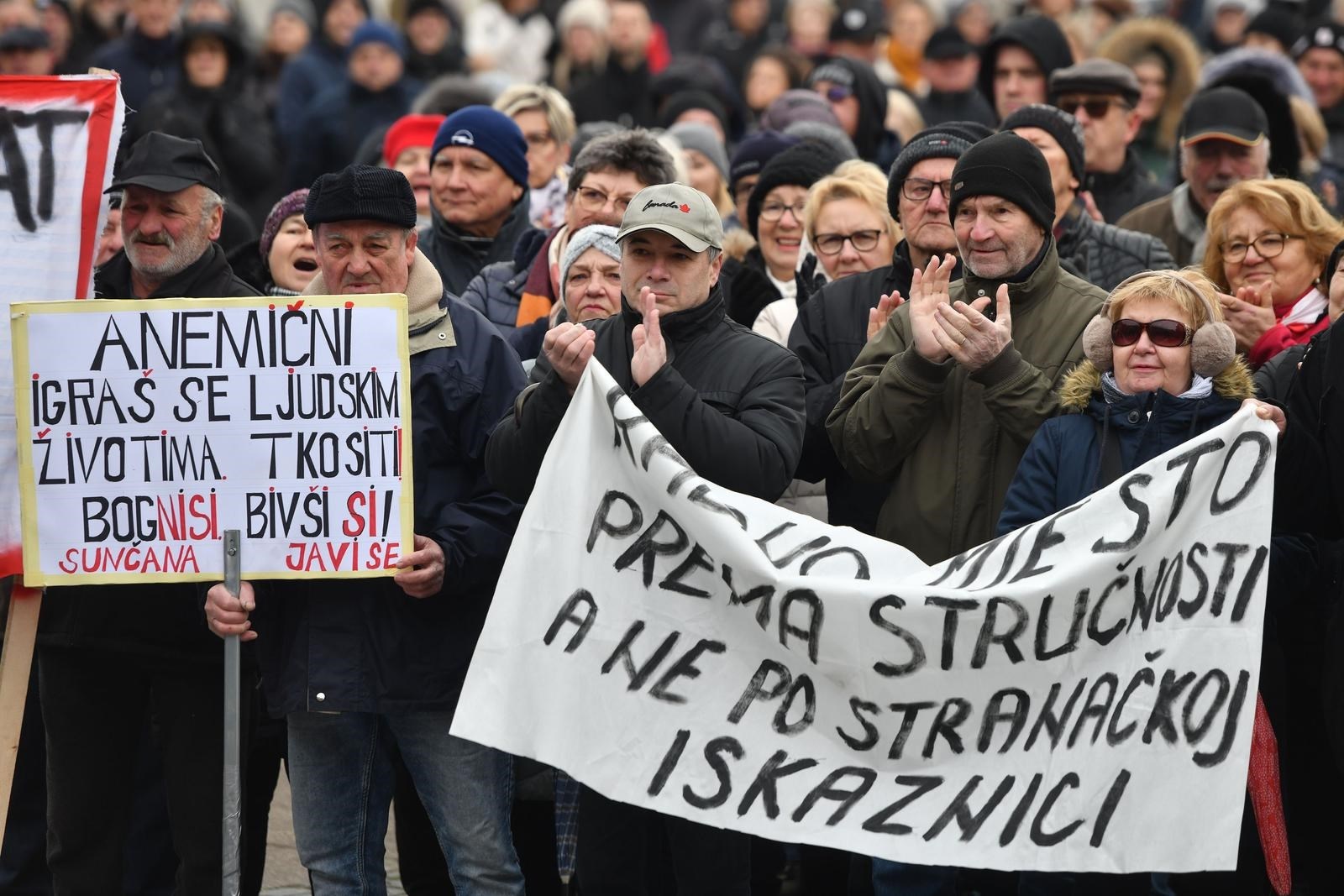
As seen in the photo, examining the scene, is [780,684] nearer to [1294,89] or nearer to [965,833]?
[965,833]

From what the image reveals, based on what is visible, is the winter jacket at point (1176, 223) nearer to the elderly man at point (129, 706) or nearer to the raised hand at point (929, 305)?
the raised hand at point (929, 305)

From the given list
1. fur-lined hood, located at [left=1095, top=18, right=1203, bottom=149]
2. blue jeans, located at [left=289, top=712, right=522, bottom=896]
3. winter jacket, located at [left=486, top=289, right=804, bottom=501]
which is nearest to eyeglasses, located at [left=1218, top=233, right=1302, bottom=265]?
winter jacket, located at [left=486, top=289, right=804, bottom=501]

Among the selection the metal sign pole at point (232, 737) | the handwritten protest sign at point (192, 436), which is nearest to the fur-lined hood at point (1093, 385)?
the handwritten protest sign at point (192, 436)

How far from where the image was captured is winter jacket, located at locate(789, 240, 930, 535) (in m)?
5.82

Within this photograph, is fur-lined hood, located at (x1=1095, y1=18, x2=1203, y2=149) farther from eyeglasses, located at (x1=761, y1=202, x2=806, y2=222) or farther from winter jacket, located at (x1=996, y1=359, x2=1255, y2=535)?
winter jacket, located at (x1=996, y1=359, x2=1255, y2=535)

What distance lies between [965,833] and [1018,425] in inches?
42.2

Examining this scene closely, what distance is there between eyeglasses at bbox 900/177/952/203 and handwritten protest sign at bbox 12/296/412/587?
1.86 m

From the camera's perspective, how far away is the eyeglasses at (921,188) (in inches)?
243

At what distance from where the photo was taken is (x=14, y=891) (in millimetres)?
6309

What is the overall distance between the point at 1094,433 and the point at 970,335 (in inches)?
15.7

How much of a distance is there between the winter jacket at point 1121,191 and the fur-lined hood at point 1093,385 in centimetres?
349

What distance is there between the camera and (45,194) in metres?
5.61

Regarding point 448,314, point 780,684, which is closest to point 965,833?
point 780,684

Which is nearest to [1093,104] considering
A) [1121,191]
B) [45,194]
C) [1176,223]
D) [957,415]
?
[1121,191]
